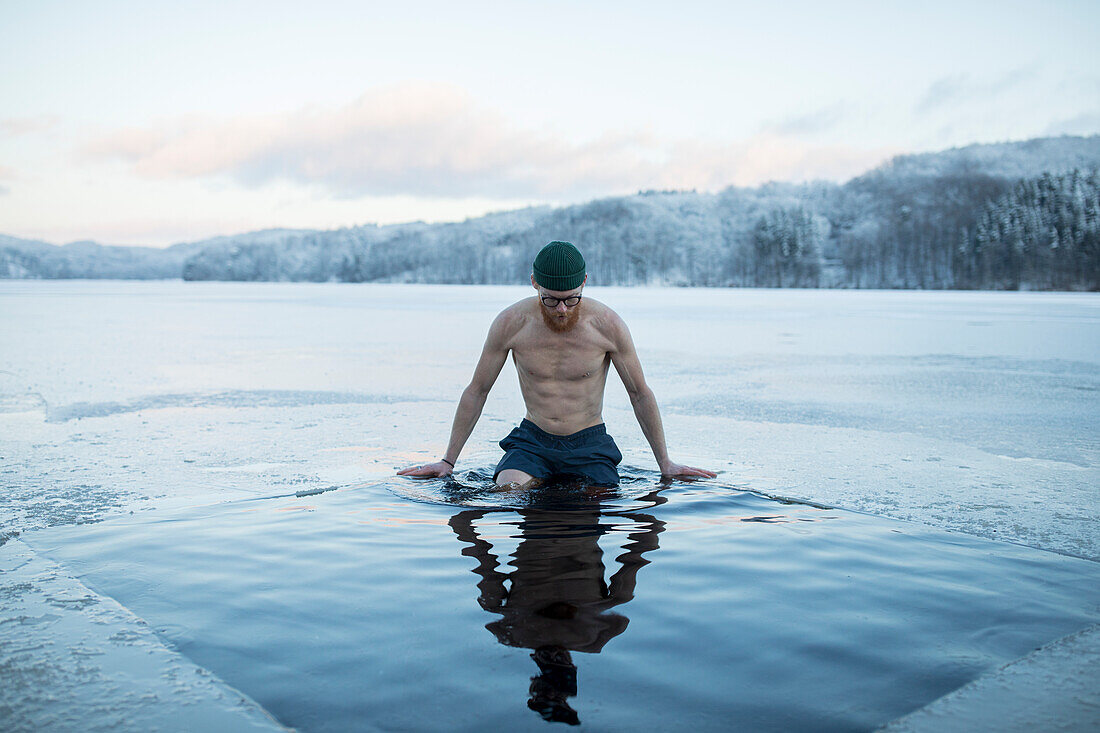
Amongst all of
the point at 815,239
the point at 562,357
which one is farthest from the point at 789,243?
the point at 562,357

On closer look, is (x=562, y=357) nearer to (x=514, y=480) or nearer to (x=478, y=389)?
(x=478, y=389)

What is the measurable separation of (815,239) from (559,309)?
115m

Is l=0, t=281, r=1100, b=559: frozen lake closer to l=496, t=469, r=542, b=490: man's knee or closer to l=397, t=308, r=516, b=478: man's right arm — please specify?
l=397, t=308, r=516, b=478: man's right arm

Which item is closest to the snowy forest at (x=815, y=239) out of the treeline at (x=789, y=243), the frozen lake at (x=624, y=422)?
the treeline at (x=789, y=243)

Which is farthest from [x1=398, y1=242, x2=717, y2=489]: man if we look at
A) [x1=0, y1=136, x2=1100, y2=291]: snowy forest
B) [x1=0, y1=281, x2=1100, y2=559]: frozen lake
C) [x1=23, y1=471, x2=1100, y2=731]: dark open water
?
[x1=0, y1=136, x2=1100, y2=291]: snowy forest

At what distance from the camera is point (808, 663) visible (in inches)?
95.1

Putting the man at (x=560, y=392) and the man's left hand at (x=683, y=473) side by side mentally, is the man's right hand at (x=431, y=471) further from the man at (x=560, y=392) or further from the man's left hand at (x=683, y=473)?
the man's left hand at (x=683, y=473)

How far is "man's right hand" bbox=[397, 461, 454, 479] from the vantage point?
15.8ft

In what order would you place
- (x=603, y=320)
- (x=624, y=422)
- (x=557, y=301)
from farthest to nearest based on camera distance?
1. (x=624, y=422)
2. (x=603, y=320)
3. (x=557, y=301)

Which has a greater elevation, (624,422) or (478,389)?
(478,389)

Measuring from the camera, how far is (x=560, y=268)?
13.3 feet

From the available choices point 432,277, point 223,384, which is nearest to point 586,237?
point 432,277

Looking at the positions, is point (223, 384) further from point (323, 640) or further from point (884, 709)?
point (884, 709)

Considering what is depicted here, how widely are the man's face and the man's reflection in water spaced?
1018 mm
